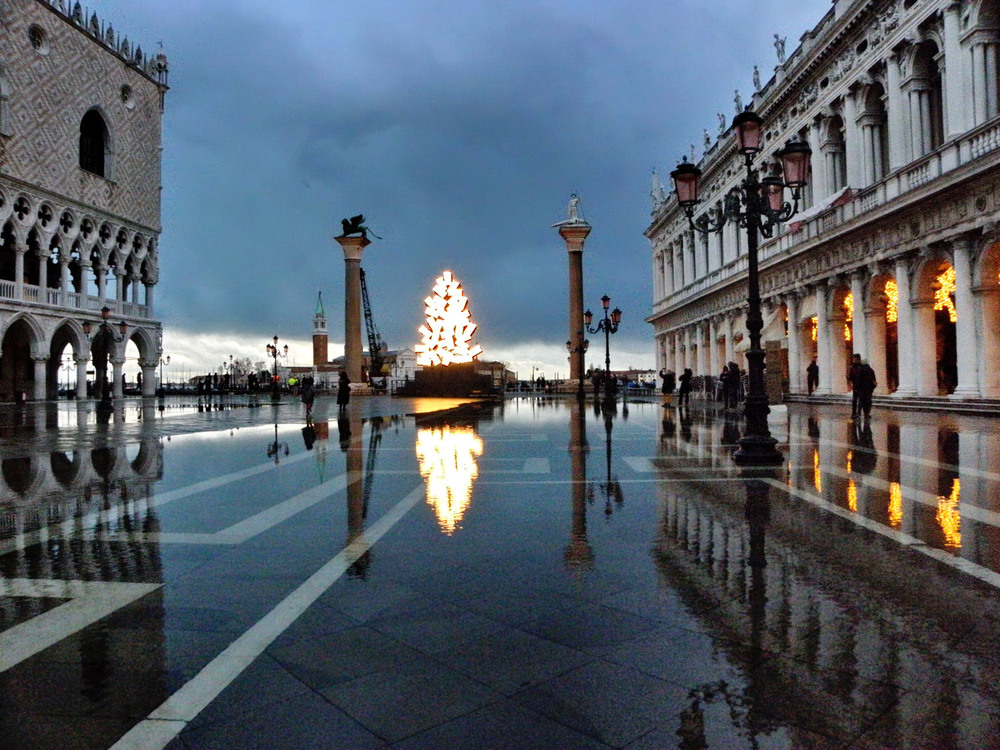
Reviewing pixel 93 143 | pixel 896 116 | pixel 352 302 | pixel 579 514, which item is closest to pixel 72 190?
pixel 93 143

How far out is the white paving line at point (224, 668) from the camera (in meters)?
2.69

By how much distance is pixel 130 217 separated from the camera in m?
56.3

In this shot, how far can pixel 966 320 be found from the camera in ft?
72.0

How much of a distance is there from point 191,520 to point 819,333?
3086 cm

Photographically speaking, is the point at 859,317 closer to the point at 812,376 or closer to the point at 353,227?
the point at 812,376

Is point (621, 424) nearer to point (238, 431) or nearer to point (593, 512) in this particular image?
point (238, 431)

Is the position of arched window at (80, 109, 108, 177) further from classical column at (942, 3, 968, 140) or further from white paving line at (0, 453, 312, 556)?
classical column at (942, 3, 968, 140)

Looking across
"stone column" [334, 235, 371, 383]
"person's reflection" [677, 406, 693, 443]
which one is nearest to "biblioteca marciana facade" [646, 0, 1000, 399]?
"person's reflection" [677, 406, 693, 443]

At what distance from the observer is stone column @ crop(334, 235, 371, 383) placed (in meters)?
54.1

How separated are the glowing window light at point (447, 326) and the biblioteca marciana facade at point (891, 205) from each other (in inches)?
733

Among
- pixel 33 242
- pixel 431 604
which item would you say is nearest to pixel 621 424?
pixel 431 604

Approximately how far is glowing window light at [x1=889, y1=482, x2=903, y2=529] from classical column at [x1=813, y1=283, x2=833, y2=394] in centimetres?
2501

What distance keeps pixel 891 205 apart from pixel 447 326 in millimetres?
31592

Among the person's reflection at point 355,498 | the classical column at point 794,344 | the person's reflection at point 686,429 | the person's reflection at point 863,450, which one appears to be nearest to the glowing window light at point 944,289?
the person's reflection at point 686,429
